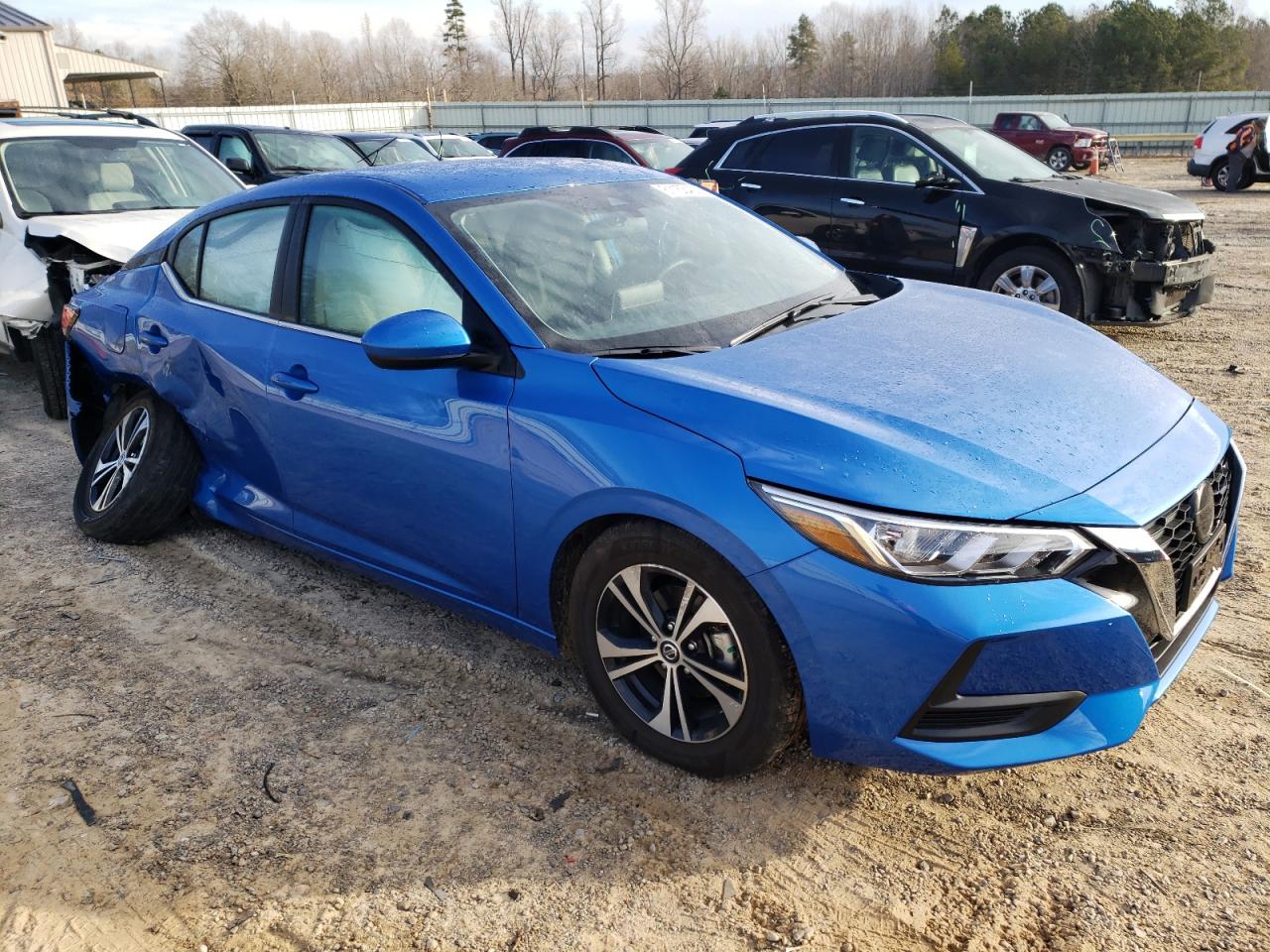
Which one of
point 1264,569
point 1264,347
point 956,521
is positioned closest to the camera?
point 956,521

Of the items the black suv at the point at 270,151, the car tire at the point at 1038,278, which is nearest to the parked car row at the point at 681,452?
the car tire at the point at 1038,278

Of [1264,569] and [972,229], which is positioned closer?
[1264,569]

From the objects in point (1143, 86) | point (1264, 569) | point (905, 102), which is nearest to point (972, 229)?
point (1264, 569)

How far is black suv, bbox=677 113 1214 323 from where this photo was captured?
733cm

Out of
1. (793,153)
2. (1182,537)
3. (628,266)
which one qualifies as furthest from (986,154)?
(1182,537)

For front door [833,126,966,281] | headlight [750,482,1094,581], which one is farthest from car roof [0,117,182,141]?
headlight [750,482,1094,581]

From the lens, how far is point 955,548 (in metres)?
2.25

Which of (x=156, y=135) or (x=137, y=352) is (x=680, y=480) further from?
(x=156, y=135)

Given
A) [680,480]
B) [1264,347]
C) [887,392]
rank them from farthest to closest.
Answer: [1264,347] < [887,392] < [680,480]

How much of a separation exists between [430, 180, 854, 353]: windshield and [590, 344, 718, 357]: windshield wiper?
0.09ft

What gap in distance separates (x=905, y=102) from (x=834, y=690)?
131 ft

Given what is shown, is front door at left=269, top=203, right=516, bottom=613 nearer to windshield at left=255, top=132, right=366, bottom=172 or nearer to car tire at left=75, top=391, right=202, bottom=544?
car tire at left=75, top=391, right=202, bottom=544

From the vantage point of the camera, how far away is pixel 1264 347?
297 inches

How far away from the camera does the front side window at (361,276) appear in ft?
10.4
